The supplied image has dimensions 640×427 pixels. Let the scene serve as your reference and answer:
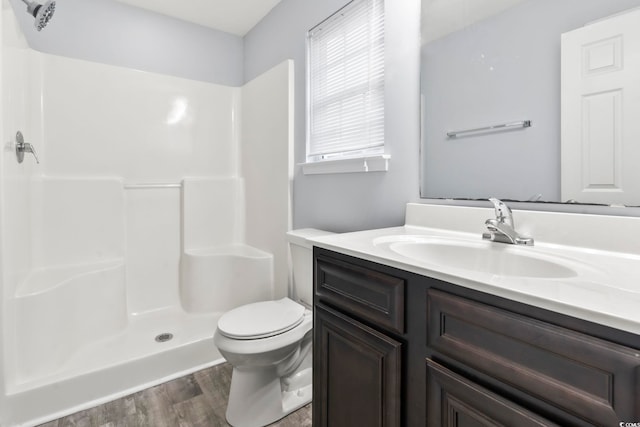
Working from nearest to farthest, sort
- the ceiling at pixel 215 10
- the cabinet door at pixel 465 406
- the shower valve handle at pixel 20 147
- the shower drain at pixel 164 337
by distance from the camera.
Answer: the cabinet door at pixel 465 406 → the shower valve handle at pixel 20 147 → the shower drain at pixel 164 337 → the ceiling at pixel 215 10

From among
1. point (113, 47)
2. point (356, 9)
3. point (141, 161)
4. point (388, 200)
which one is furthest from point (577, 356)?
point (113, 47)

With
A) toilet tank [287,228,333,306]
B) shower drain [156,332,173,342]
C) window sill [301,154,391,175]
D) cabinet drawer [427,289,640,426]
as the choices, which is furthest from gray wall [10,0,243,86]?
cabinet drawer [427,289,640,426]

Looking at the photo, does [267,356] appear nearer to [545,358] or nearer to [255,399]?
[255,399]

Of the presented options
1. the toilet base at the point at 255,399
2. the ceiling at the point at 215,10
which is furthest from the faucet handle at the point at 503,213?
the ceiling at the point at 215,10

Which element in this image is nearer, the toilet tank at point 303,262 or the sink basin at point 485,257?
the sink basin at point 485,257

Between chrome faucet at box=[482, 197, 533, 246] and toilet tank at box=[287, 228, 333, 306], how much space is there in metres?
0.93

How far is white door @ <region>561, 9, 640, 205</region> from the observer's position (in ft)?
2.84

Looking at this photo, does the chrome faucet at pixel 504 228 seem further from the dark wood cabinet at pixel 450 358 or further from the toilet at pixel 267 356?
the toilet at pixel 267 356

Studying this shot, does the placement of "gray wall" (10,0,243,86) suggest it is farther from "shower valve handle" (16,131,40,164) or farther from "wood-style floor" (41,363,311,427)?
"wood-style floor" (41,363,311,427)

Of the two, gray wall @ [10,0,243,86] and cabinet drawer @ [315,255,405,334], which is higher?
gray wall @ [10,0,243,86]

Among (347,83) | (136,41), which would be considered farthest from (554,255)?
(136,41)

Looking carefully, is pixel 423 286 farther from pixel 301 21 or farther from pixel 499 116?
pixel 301 21

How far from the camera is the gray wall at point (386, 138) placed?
140 centimetres

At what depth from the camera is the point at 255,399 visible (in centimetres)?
151
